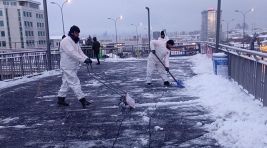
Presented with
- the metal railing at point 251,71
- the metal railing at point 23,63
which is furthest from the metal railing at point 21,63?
the metal railing at point 251,71

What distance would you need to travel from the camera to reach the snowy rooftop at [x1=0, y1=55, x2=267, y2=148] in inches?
194

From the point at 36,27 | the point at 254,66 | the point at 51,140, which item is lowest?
the point at 51,140

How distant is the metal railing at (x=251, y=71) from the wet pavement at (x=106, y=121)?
4.07ft

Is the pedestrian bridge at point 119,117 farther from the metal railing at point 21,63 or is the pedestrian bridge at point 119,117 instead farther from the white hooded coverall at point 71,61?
the metal railing at point 21,63

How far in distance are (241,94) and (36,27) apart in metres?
91.6

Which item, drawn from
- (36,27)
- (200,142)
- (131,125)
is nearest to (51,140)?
(131,125)

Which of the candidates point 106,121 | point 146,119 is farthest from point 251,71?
point 106,121

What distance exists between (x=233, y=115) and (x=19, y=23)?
85874mm

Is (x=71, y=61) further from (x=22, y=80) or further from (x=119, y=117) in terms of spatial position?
(x=22, y=80)

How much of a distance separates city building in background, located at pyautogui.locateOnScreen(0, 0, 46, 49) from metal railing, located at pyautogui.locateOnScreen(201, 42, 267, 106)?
2846 inches

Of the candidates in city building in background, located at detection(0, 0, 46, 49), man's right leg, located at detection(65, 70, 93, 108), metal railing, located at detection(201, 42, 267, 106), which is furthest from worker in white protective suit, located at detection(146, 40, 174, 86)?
city building in background, located at detection(0, 0, 46, 49)

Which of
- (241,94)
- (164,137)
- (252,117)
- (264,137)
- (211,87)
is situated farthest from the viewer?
(211,87)

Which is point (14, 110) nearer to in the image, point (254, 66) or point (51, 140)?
point (51, 140)

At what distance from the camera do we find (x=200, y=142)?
4801 millimetres
